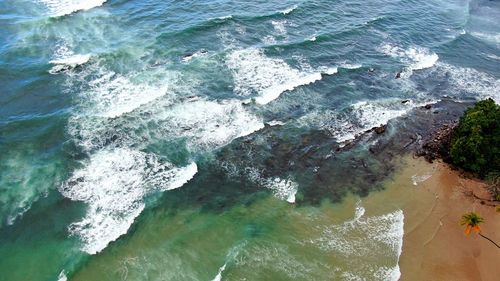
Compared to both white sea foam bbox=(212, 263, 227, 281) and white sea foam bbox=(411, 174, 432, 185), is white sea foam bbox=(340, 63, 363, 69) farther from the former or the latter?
white sea foam bbox=(212, 263, 227, 281)

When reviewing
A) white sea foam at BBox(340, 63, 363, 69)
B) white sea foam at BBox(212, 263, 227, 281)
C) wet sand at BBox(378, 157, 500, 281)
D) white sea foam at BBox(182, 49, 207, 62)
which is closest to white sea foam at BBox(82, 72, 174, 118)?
white sea foam at BBox(182, 49, 207, 62)

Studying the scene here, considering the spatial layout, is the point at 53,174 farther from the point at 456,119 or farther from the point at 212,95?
the point at 456,119

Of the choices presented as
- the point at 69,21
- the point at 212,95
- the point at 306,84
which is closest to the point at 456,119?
the point at 306,84

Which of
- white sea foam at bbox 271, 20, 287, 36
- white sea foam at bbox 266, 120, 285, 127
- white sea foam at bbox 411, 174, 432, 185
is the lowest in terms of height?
white sea foam at bbox 411, 174, 432, 185

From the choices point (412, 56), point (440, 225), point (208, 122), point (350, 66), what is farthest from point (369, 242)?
point (412, 56)

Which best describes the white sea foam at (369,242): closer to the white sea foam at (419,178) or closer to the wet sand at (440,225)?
the wet sand at (440,225)

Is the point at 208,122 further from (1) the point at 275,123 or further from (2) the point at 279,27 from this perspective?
(2) the point at 279,27
